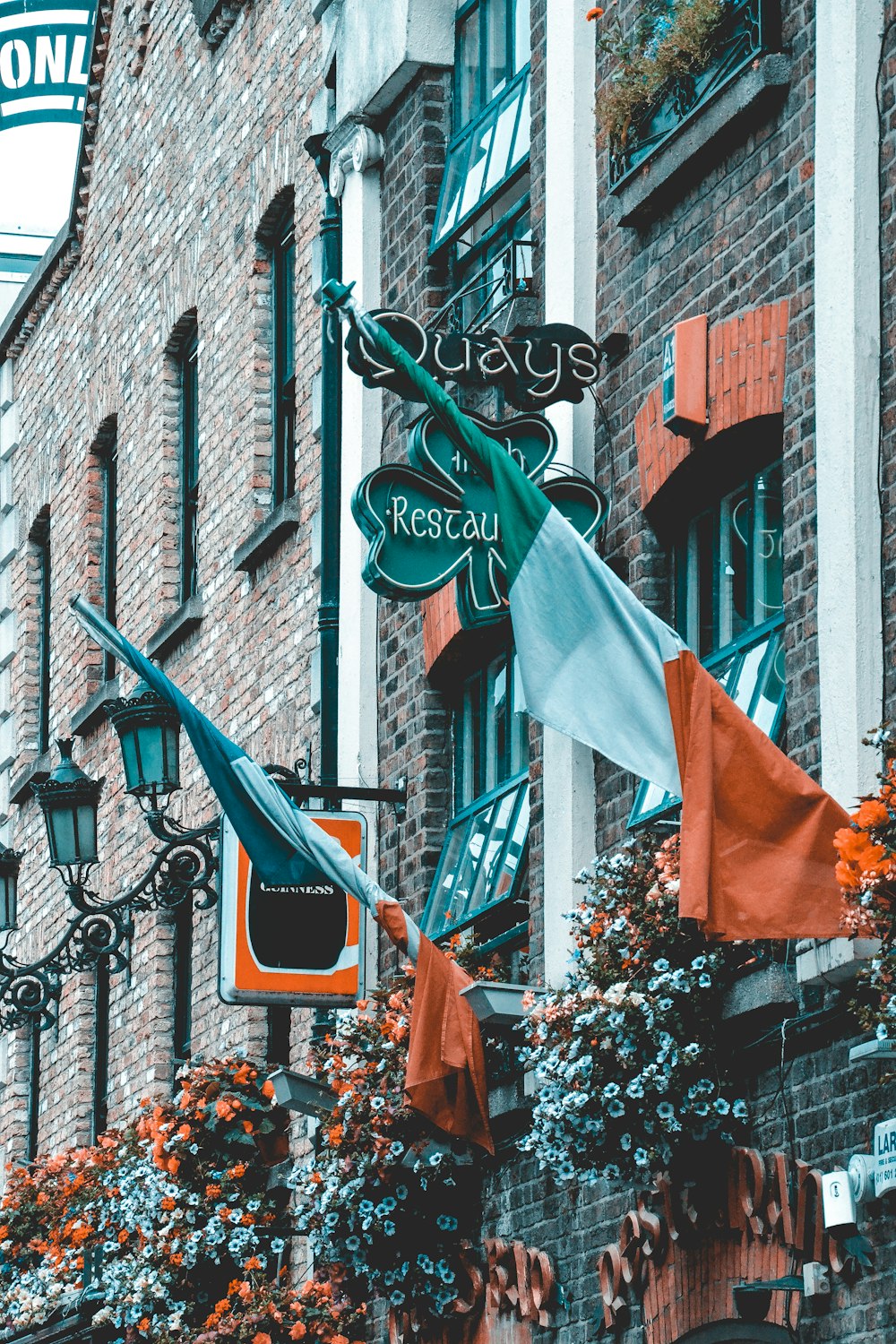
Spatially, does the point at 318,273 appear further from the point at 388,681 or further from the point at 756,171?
the point at 756,171

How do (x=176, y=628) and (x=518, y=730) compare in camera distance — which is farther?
(x=176, y=628)

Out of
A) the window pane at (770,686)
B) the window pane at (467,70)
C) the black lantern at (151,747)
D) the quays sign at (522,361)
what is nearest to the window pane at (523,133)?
the window pane at (467,70)

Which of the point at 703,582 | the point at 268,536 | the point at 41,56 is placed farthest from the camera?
the point at 41,56

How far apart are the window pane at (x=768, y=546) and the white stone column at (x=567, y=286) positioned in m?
1.35

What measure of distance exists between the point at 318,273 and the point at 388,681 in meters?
2.85

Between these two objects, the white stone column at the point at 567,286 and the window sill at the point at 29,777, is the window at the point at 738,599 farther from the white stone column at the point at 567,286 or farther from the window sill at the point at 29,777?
the window sill at the point at 29,777

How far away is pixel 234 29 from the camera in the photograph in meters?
19.2

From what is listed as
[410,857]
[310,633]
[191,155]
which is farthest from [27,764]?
[410,857]

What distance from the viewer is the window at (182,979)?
18.9m

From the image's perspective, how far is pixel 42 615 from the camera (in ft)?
79.2

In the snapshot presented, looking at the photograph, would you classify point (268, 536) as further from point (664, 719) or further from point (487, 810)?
point (664, 719)

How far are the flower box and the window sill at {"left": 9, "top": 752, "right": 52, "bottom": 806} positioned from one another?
29.6 ft

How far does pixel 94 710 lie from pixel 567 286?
9340 mm

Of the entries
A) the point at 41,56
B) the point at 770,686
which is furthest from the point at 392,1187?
the point at 41,56
